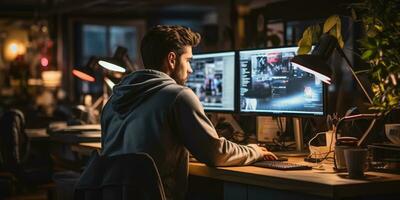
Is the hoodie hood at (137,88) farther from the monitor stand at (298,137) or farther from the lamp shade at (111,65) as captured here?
the lamp shade at (111,65)

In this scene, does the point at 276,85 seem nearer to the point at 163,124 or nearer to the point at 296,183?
the point at 163,124

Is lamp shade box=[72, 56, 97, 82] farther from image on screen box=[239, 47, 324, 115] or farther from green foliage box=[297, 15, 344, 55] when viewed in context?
green foliage box=[297, 15, 344, 55]

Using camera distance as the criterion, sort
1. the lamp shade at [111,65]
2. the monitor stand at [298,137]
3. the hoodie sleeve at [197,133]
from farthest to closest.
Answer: the lamp shade at [111,65] < the monitor stand at [298,137] < the hoodie sleeve at [197,133]

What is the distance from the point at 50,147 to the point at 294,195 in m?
3.39

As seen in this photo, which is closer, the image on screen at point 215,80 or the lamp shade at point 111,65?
the image on screen at point 215,80

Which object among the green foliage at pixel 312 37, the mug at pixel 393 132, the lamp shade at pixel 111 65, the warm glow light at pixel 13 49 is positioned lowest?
the mug at pixel 393 132

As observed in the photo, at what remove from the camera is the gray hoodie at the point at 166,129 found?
2.58m

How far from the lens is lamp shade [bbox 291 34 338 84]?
2.60 meters

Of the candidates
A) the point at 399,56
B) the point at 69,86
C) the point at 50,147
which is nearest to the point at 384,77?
the point at 399,56

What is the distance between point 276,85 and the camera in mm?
3270

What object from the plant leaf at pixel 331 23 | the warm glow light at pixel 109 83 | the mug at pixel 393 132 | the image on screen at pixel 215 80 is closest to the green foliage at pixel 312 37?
the plant leaf at pixel 331 23

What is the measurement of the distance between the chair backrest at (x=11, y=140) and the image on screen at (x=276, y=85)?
2105mm

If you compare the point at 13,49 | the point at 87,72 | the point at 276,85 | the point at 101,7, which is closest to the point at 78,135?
the point at 87,72

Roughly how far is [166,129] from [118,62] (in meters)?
1.75
